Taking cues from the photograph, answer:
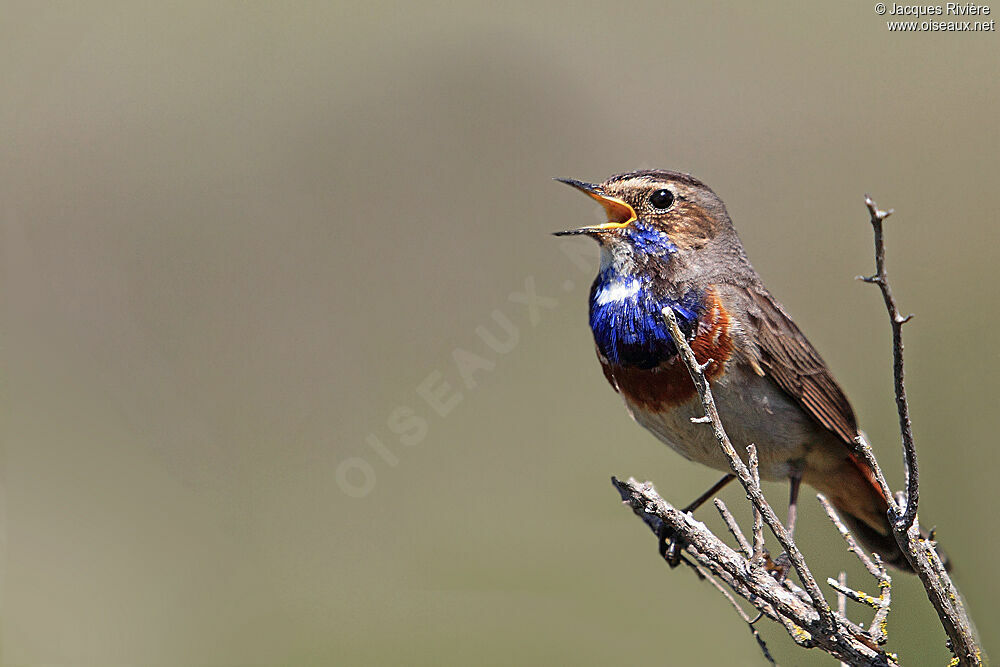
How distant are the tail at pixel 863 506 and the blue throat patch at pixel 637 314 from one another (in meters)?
1.07

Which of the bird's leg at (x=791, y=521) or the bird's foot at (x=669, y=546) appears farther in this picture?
the bird's foot at (x=669, y=546)

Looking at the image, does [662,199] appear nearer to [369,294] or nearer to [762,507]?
[762,507]

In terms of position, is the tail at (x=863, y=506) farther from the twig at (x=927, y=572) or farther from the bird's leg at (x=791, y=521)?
the twig at (x=927, y=572)

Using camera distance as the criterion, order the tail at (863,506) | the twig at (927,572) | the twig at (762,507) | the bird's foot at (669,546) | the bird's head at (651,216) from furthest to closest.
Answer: the tail at (863,506)
the bird's head at (651,216)
the bird's foot at (669,546)
the twig at (762,507)
the twig at (927,572)

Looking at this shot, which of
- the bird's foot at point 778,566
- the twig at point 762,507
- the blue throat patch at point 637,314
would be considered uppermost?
the blue throat patch at point 637,314

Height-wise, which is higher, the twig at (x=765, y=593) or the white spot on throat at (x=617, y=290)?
the white spot on throat at (x=617, y=290)

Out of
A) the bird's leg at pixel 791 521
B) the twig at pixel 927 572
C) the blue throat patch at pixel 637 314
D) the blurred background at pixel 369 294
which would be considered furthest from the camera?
the blurred background at pixel 369 294

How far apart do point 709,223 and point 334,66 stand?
24.2ft

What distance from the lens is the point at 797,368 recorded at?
4.63 metres

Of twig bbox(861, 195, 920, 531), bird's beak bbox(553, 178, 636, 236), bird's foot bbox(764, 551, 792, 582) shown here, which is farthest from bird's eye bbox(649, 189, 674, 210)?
twig bbox(861, 195, 920, 531)

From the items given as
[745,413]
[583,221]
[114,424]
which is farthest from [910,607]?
[114,424]

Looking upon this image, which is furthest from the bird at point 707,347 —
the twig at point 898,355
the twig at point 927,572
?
the twig at point 898,355

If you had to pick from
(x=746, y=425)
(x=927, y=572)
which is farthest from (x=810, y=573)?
(x=746, y=425)

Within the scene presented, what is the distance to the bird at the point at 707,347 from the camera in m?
4.43
